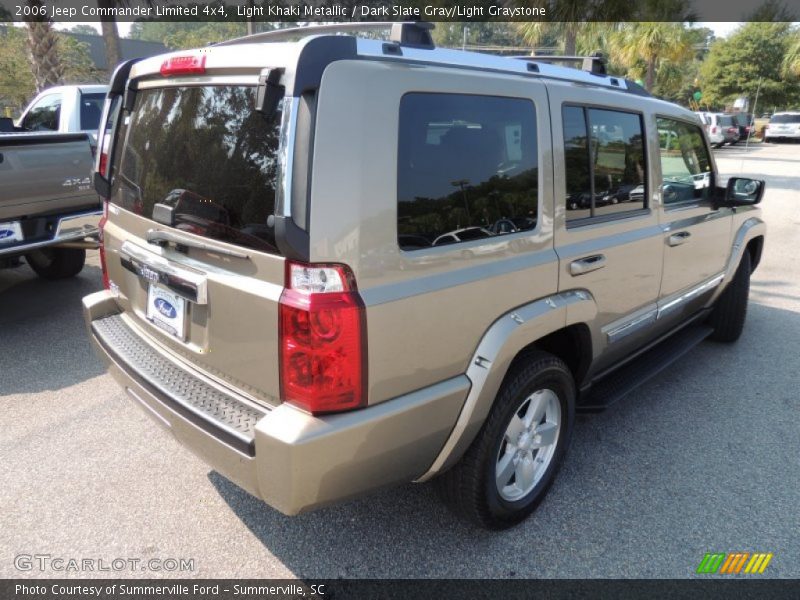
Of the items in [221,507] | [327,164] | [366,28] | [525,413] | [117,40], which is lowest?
[221,507]

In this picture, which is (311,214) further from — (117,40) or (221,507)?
(117,40)

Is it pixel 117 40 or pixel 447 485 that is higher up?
pixel 117 40

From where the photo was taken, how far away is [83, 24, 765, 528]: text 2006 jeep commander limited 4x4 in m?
1.87

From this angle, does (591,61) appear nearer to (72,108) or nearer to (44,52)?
(72,108)

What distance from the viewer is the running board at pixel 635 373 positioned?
3.15m

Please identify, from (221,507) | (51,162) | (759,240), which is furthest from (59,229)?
(759,240)

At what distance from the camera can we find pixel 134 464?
3.15 metres

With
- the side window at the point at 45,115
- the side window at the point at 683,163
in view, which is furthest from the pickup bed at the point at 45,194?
the side window at the point at 683,163

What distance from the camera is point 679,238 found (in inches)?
142

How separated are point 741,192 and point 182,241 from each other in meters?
3.80

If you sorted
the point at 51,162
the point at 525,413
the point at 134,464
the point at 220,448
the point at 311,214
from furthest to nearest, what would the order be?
the point at 51,162
the point at 134,464
the point at 525,413
the point at 220,448
the point at 311,214

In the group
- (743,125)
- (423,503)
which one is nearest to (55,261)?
(423,503)

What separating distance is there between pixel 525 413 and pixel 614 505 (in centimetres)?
69

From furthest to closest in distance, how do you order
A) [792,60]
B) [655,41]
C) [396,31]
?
[792,60]
[655,41]
[396,31]
